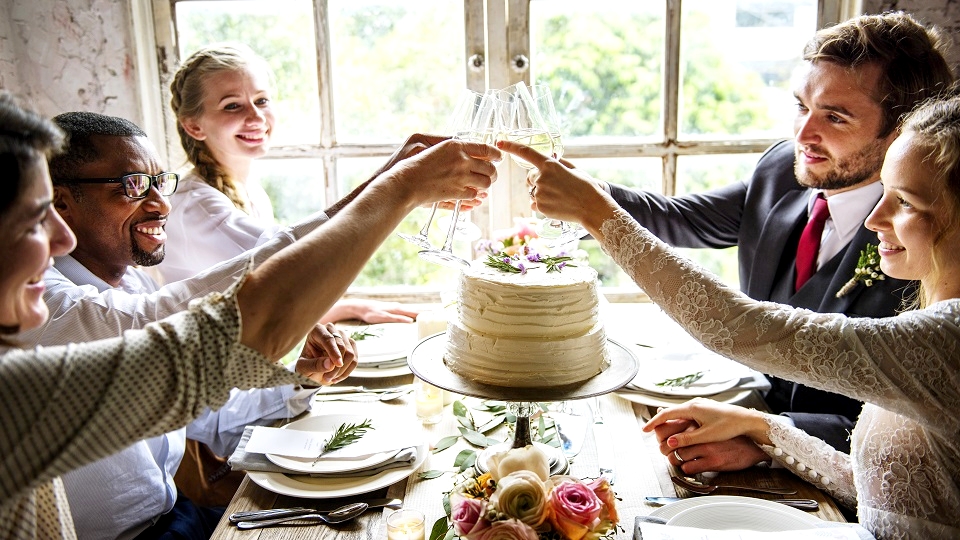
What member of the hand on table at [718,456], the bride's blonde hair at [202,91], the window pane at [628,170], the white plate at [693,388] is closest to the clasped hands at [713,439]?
the hand on table at [718,456]

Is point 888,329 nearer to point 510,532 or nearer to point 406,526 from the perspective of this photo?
point 510,532

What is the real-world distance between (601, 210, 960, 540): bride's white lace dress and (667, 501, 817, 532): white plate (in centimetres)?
14

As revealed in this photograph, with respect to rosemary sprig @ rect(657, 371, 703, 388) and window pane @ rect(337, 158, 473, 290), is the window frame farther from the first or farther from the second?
rosemary sprig @ rect(657, 371, 703, 388)

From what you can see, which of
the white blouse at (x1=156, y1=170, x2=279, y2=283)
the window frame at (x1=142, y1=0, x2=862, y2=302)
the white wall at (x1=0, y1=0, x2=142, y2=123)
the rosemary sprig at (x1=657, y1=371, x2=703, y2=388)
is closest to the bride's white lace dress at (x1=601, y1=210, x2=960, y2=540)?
the rosemary sprig at (x1=657, y1=371, x2=703, y2=388)

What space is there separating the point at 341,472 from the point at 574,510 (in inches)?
23.0

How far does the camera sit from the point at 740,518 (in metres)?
1.31

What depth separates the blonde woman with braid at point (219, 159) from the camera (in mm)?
2340

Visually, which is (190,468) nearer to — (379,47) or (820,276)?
(379,47)

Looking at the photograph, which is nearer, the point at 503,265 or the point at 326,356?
the point at 503,265

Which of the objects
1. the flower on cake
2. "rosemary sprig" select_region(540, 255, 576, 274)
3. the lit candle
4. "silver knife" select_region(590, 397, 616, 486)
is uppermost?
"rosemary sprig" select_region(540, 255, 576, 274)

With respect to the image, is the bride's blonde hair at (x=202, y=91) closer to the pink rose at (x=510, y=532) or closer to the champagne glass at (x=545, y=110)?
the champagne glass at (x=545, y=110)

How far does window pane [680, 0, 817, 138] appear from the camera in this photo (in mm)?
2699

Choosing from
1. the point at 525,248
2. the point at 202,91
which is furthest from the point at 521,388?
the point at 202,91

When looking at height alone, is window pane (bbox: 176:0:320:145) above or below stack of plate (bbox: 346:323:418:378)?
above
